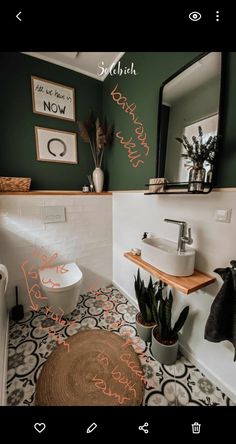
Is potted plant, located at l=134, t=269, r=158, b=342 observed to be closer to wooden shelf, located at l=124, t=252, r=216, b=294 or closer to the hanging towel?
wooden shelf, located at l=124, t=252, r=216, b=294

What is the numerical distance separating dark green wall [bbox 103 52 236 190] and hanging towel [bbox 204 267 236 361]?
0.44 m

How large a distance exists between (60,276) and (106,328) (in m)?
0.58

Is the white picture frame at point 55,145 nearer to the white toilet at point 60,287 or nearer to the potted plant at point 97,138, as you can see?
the potted plant at point 97,138

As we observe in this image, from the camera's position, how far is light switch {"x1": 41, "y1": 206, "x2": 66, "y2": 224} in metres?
1.48

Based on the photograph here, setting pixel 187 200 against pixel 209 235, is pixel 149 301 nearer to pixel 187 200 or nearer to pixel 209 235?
pixel 209 235

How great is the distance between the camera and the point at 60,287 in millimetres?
1229

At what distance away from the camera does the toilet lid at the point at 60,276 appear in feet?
4.18

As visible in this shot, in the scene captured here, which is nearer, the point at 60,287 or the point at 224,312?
the point at 224,312

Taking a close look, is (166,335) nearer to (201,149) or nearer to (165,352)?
(165,352)
